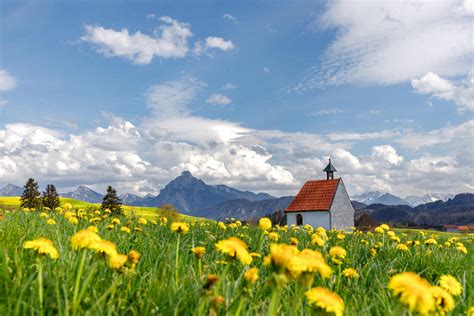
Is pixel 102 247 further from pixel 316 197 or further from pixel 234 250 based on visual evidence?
pixel 316 197

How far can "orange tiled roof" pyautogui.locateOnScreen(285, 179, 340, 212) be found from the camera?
59.3m

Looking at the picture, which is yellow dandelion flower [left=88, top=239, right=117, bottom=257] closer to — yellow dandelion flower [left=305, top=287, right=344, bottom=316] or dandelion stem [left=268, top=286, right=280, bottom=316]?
dandelion stem [left=268, top=286, right=280, bottom=316]

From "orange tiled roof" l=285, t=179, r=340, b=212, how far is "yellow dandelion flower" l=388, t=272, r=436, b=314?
5763 cm

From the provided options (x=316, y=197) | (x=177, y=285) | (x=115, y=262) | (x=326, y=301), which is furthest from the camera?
(x=316, y=197)

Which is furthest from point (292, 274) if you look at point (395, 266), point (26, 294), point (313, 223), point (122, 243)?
point (313, 223)

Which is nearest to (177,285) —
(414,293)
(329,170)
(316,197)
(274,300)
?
(274,300)

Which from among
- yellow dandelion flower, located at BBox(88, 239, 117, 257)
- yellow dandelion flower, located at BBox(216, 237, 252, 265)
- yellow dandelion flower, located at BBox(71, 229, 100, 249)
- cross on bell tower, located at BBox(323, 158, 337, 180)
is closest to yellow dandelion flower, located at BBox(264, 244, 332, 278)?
yellow dandelion flower, located at BBox(216, 237, 252, 265)

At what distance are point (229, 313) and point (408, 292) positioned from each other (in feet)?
3.63

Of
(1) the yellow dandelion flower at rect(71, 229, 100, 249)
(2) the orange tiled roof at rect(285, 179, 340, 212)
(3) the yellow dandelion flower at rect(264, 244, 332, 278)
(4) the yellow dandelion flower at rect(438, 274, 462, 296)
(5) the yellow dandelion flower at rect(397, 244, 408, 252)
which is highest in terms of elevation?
(2) the orange tiled roof at rect(285, 179, 340, 212)

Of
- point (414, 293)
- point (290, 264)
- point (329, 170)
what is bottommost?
point (414, 293)

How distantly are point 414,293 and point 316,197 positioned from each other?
5974cm

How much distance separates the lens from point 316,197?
199 feet

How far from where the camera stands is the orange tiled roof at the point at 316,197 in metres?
59.3

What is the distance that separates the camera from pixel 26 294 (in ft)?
10.1
